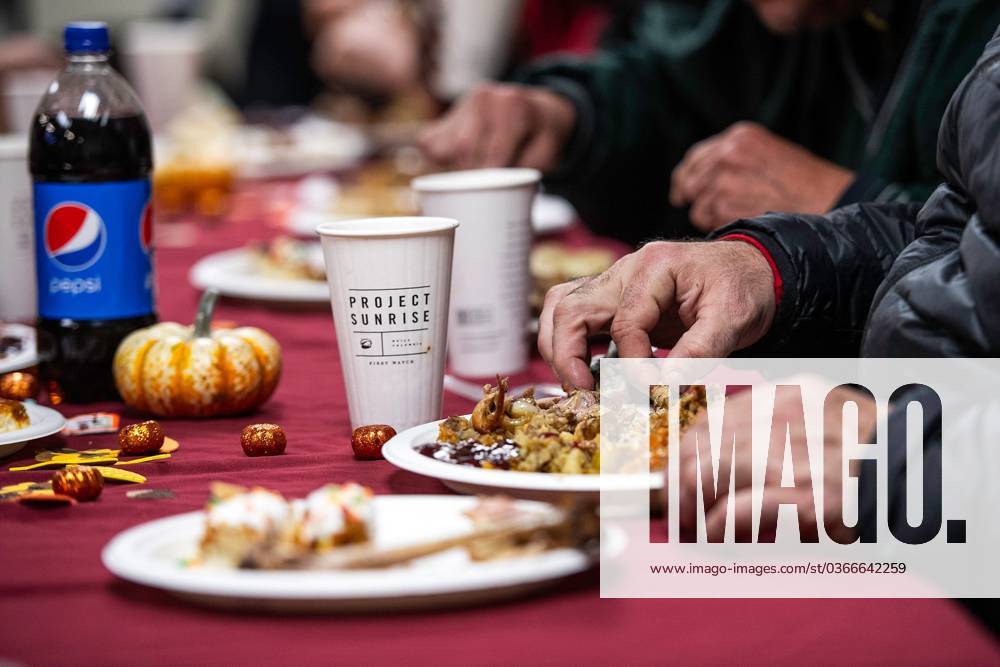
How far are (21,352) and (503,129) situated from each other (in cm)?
94

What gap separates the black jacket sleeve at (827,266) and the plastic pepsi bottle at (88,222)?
1.98ft

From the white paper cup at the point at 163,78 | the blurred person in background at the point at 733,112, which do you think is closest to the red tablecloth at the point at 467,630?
the blurred person in background at the point at 733,112

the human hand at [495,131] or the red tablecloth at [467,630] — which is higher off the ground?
the human hand at [495,131]

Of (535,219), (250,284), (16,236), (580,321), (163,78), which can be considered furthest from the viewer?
(163,78)

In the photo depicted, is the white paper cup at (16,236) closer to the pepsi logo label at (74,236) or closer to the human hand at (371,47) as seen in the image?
the pepsi logo label at (74,236)

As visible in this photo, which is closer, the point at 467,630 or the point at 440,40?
the point at 467,630

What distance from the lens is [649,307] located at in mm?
1033

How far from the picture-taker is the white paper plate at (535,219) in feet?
7.68

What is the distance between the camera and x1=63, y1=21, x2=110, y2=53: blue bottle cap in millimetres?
1292

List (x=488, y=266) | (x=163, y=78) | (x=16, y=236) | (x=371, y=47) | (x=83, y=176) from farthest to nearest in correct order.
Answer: (x=371, y=47)
(x=163, y=78)
(x=16, y=236)
(x=488, y=266)
(x=83, y=176)

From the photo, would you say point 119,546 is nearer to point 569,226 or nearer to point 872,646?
point 872,646

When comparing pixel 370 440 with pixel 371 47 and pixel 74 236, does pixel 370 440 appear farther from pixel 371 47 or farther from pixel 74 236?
pixel 371 47

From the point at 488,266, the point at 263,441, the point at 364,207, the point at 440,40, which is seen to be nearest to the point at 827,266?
the point at 488,266

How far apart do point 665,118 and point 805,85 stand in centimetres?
36
